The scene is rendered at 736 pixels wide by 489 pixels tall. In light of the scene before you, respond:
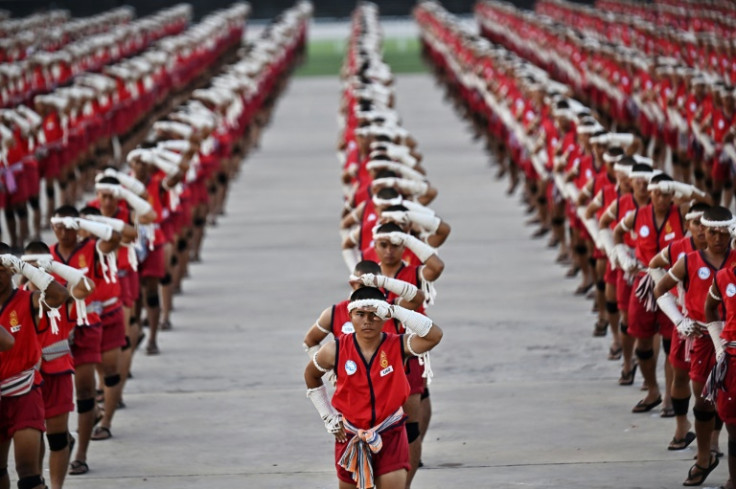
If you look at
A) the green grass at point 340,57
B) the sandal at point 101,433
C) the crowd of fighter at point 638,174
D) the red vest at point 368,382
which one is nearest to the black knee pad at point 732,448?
the crowd of fighter at point 638,174

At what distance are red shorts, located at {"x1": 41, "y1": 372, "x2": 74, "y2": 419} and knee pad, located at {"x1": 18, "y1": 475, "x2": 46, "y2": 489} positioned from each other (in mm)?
497

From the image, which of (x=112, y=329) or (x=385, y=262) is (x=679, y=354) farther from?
(x=112, y=329)

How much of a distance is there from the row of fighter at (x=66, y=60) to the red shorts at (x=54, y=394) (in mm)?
14503

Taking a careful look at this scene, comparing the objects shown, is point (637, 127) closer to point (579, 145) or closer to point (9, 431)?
point (579, 145)

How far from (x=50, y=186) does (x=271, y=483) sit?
9973mm

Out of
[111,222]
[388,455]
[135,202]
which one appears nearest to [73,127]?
[135,202]

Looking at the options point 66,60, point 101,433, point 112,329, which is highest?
point 112,329

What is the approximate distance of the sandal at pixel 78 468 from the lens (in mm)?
9969

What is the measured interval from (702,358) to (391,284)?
1.96 meters

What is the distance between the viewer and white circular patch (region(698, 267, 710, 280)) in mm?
9133

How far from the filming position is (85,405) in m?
9.91

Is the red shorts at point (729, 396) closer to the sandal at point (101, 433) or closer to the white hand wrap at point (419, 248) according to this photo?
the white hand wrap at point (419, 248)

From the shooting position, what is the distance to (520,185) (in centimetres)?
2288

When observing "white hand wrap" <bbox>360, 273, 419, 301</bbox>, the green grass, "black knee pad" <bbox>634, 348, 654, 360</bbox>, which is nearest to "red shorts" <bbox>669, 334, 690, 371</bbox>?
"black knee pad" <bbox>634, 348, 654, 360</bbox>
